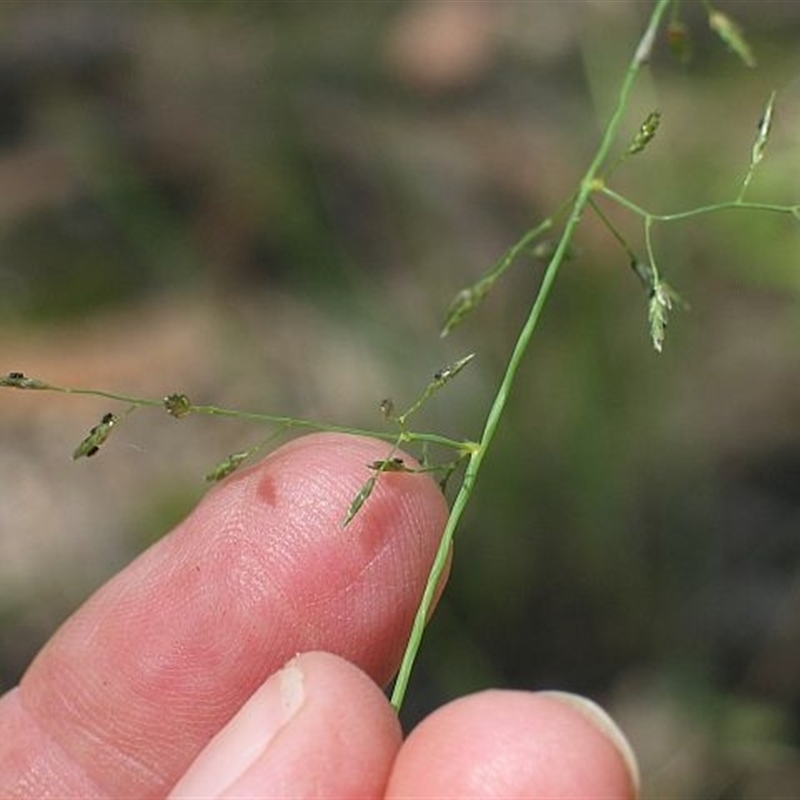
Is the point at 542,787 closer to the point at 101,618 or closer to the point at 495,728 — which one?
the point at 495,728

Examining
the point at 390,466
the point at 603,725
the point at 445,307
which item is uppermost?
the point at 390,466

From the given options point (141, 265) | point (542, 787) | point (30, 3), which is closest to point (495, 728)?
point (542, 787)

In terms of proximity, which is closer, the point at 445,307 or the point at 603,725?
the point at 603,725

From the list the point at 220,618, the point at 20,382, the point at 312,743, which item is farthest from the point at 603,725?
the point at 20,382

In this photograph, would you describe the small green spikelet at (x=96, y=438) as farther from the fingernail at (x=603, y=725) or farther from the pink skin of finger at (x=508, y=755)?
the fingernail at (x=603, y=725)

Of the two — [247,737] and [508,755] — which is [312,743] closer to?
[247,737]

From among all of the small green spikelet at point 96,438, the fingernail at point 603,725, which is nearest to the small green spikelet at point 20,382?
the small green spikelet at point 96,438

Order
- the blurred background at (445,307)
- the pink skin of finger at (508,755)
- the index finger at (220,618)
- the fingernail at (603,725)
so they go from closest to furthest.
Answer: the pink skin of finger at (508,755)
the fingernail at (603,725)
the index finger at (220,618)
the blurred background at (445,307)

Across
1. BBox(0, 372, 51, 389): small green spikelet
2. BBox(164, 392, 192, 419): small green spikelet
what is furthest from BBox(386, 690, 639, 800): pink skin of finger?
BBox(0, 372, 51, 389): small green spikelet
